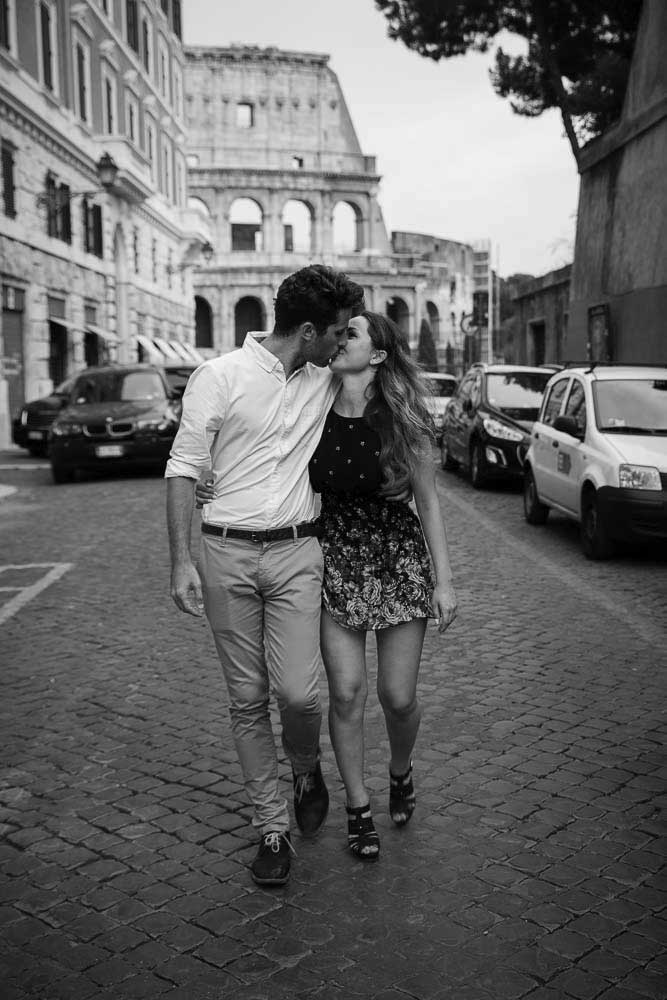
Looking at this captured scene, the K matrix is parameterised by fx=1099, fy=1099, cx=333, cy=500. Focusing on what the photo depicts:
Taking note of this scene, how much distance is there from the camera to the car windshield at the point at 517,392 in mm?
14750

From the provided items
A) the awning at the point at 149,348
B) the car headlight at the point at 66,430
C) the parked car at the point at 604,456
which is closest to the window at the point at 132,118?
the awning at the point at 149,348

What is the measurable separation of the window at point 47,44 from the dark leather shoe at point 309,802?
1051 inches

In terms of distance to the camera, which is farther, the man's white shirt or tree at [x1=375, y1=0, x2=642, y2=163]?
tree at [x1=375, y1=0, x2=642, y2=163]

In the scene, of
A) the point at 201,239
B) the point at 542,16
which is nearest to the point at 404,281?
the point at 201,239

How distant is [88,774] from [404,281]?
6501 cm

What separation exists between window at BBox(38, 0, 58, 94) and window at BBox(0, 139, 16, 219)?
11.7 feet

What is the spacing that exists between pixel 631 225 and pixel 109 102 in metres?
20.8

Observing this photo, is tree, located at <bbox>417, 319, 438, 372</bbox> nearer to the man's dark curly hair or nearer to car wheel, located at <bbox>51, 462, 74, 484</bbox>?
car wheel, located at <bbox>51, 462, 74, 484</bbox>

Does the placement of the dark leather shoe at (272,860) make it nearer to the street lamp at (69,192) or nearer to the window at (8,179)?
the street lamp at (69,192)

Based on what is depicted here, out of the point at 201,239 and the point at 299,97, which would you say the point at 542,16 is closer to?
the point at 201,239

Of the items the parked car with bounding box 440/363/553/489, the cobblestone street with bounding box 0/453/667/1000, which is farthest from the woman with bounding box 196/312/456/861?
the parked car with bounding box 440/363/553/489

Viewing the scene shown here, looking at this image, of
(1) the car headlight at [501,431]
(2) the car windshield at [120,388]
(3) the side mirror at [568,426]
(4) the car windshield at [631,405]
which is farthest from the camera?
(2) the car windshield at [120,388]

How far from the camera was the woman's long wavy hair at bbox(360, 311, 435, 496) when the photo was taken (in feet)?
11.3

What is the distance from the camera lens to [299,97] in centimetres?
6588
